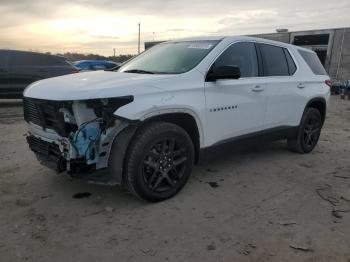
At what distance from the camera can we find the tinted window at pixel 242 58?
4.93 m

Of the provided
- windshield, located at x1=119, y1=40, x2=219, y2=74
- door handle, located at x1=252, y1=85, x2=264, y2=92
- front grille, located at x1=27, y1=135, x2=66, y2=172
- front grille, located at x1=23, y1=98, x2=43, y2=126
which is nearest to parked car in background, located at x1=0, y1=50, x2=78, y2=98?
windshield, located at x1=119, y1=40, x2=219, y2=74

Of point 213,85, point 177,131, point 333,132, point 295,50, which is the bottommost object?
point 333,132

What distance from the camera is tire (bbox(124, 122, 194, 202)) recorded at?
3.95 m

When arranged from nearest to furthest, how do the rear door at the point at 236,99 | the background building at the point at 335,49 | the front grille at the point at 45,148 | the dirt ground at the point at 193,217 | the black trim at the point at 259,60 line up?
the dirt ground at the point at 193,217 < the front grille at the point at 45,148 < the rear door at the point at 236,99 < the black trim at the point at 259,60 < the background building at the point at 335,49

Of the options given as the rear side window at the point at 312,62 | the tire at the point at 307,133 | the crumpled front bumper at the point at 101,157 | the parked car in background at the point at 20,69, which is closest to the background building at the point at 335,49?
the parked car in background at the point at 20,69

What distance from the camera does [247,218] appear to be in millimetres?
3969

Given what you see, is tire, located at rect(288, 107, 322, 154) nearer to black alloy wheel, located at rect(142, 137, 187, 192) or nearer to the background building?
black alloy wheel, located at rect(142, 137, 187, 192)

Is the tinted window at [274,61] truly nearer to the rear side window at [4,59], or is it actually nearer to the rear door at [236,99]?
the rear door at [236,99]

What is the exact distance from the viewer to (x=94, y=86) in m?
3.81

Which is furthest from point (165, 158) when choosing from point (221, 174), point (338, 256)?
point (338, 256)

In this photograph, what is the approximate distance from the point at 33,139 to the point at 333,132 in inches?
262

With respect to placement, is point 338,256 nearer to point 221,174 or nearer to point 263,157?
point 221,174

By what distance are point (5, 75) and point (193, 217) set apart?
9.04 metres

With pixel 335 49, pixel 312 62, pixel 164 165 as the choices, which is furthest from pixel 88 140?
pixel 335 49
